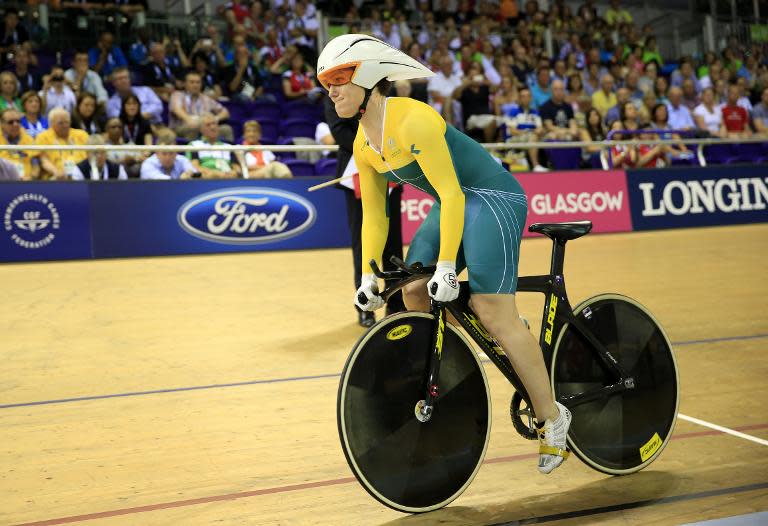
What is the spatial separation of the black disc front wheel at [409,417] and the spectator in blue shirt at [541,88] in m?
11.5

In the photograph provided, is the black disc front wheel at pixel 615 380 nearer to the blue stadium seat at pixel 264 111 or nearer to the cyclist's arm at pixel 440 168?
the cyclist's arm at pixel 440 168

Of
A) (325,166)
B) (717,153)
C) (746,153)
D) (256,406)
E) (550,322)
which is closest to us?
(550,322)

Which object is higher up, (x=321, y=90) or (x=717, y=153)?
(x=321, y=90)

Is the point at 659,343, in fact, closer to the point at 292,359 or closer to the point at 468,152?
the point at 468,152

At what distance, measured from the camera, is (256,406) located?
432cm

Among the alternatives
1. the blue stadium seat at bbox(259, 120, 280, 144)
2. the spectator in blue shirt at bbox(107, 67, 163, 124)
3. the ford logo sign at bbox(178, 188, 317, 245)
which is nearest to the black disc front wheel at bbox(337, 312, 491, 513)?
the ford logo sign at bbox(178, 188, 317, 245)

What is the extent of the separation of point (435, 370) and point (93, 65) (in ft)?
34.7

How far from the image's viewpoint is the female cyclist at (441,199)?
9.04 feet

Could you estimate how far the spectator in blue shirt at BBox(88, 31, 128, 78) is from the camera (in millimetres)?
12031

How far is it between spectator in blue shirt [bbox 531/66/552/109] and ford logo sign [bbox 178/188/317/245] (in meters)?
5.28

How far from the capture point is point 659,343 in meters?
3.27

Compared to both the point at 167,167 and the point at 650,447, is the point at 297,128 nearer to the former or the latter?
the point at 167,167

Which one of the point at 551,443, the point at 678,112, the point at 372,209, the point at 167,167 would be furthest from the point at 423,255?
the point at 678,112

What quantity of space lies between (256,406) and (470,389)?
1.70 meters
